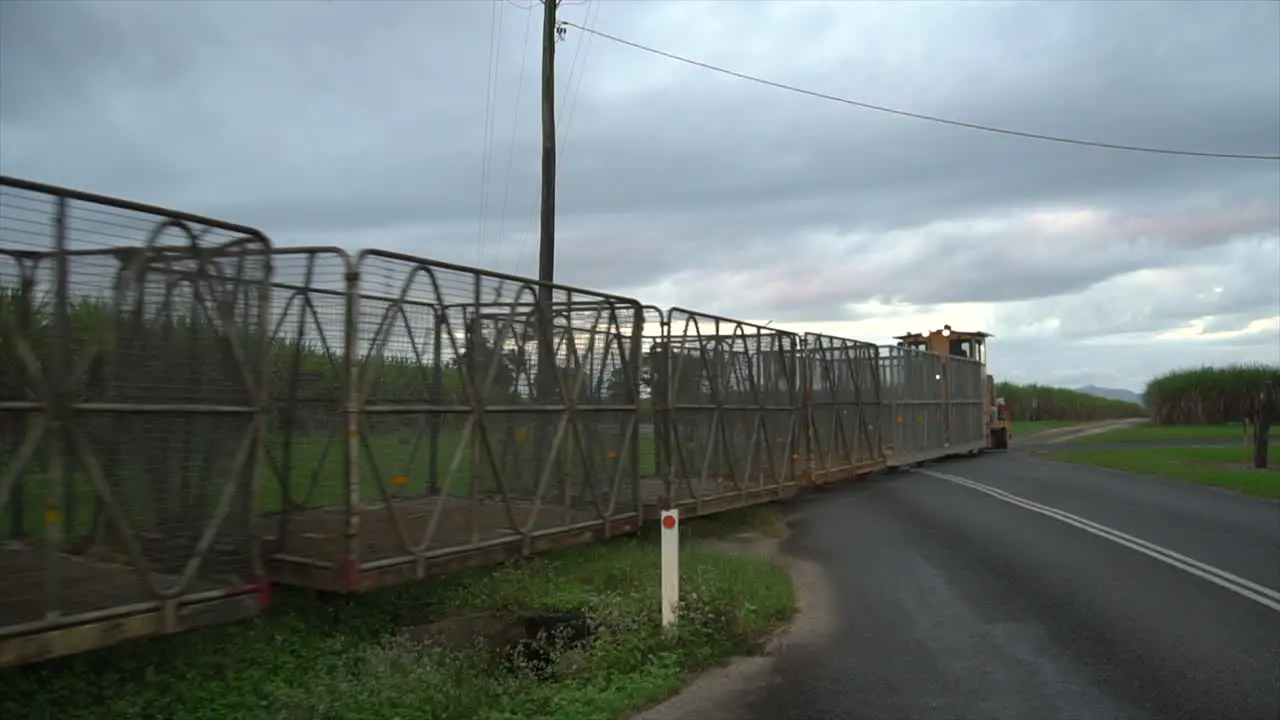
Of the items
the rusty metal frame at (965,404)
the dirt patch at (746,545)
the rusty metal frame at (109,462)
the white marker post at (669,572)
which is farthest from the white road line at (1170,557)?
the rusty metal frame at (965,404)

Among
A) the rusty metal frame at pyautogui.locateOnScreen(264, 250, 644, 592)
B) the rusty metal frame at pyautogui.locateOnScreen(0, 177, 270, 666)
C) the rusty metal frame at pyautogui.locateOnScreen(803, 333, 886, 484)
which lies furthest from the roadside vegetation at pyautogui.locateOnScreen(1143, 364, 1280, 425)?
the rusty metal frame at pyautogui.locateOnScreen(0, 177, 270, 666)

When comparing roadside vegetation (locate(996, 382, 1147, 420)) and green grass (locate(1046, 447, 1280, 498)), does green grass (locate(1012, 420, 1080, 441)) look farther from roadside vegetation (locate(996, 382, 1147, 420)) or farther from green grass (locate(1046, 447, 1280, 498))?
green grass (locate(1046, 447, 1280, 498))

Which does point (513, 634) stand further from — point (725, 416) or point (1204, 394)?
point (1204, 394)

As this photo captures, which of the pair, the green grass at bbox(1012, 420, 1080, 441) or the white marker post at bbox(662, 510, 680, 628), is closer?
the white marker post at bbox(662, 510, 680, 628)

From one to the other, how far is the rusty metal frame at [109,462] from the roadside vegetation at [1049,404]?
61.5m

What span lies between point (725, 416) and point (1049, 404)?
61.3m

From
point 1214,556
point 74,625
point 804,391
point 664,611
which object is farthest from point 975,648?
point 804,391

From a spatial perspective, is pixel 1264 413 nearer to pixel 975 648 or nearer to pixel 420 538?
pixel 975 648

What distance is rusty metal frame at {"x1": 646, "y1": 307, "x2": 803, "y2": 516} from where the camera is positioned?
1287 cm

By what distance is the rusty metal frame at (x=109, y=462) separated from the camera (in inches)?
226

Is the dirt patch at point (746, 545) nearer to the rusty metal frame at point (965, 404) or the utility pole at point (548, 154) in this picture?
the utility pole at point (548, 154)

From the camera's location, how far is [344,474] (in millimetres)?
7582

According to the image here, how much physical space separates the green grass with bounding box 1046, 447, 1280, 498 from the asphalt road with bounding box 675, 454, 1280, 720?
4423 millimetres

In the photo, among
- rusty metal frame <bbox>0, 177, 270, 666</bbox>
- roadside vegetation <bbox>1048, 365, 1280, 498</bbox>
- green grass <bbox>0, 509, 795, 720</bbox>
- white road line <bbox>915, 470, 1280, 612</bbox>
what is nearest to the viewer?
rusty metal frame <bbox>0, 177, 270, 666</bbox>
